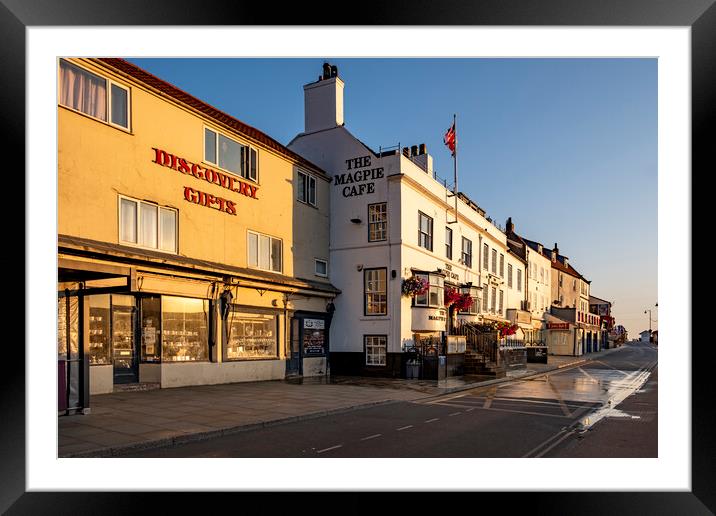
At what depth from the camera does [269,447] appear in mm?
9750

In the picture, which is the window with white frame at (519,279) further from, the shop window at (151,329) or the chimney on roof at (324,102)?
the shop window at (151,329)

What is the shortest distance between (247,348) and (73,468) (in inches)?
559

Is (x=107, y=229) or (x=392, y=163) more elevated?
(x=392, y=163)

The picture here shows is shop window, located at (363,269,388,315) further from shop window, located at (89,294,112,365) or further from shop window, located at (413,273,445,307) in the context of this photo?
shop window, located at (89,294,112,365)

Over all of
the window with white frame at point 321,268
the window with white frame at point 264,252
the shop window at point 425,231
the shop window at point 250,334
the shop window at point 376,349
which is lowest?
the shop window at point 376,349

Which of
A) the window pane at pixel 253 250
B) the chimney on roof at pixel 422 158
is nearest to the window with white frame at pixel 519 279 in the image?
the chimney on roof at pixel 422 158

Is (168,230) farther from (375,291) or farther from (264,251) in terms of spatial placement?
(375,291)

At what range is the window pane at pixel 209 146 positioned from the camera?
19.8 m

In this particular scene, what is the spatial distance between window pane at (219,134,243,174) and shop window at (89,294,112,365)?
6.87m

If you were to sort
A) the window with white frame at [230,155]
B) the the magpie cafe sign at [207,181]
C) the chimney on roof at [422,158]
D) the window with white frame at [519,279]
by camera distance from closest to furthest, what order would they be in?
the the magpie cafe sign at [207,181]
the window with white frame at [230,155]
the chimney on roof at [422,158]
the window with white frame at [519,279]

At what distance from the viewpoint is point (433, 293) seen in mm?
26844

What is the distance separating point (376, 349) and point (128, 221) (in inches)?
503
